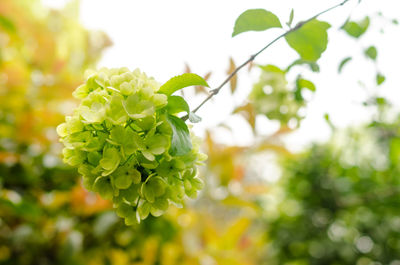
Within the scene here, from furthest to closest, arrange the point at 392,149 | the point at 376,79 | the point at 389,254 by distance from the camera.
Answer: the point at 389,254 → the point at 392,149 → the point at 376,79

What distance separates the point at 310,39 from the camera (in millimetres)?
461

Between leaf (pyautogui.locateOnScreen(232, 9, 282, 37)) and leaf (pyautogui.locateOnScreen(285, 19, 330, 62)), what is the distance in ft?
0.10

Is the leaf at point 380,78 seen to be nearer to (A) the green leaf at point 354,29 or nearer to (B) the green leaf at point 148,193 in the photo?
(A) the green leaf at point 354,29

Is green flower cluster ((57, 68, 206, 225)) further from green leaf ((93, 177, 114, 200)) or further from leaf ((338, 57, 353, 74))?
leaf ((338, 57, 353, 74))

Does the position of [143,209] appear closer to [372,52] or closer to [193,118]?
[193,118]

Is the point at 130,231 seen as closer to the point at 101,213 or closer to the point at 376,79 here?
the point at 101,213

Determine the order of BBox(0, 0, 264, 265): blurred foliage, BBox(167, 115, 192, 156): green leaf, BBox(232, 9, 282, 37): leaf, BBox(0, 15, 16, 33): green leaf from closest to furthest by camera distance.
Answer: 1. BBox(167, 115, 192, 156): green leaf
2. BBox(232, 9, 282, 37): leaf
3. BBox(0, 15, 16, 33): green leaf
4. BBox(0, 0, 264, 265): blurred foliage

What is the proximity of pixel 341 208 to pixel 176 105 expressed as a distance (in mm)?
1558

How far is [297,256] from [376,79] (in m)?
1.47

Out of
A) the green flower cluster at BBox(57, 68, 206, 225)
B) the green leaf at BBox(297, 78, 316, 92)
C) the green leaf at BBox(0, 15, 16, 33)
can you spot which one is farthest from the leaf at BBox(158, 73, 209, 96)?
the green leaf at BBox(0, 15, 16, 33)

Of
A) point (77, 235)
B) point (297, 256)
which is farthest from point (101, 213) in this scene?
point (297, 256)

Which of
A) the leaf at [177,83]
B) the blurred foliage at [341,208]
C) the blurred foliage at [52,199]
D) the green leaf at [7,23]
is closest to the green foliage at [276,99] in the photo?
the leaf at [177,83]

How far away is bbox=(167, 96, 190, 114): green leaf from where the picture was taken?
36 cm

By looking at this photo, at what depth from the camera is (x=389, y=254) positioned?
1.69 metres
